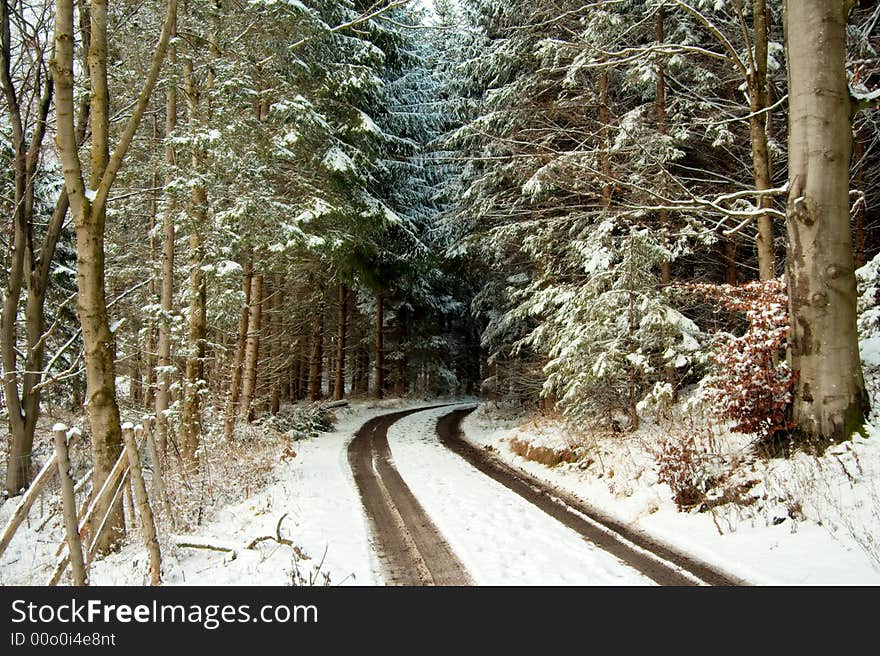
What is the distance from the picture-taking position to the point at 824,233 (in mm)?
5316

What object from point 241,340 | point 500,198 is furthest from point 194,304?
point 500,198

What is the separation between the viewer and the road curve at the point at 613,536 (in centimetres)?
418

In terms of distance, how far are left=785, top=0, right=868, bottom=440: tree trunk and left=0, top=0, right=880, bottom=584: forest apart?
24mm

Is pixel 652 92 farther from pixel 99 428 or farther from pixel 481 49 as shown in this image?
pixel 99 428

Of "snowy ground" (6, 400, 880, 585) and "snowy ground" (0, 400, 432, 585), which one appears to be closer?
"snowy ground" (6, 400, 880, 585)

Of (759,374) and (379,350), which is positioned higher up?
(379,350)

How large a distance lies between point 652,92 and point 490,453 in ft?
32.0

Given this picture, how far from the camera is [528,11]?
38.6 feet

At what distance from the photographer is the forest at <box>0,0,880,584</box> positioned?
538 centimetres

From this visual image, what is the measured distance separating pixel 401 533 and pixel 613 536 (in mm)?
2500

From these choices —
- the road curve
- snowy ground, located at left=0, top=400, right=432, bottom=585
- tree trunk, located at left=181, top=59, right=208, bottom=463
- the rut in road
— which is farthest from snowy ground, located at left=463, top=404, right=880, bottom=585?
tree trunk, located at left=181, top=59, right=208, bottom=463

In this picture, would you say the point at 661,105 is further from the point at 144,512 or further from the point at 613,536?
the point at 144,512

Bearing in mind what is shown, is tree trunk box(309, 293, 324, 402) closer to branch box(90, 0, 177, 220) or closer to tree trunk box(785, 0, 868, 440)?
branch box(90, 0, 177, 220)
